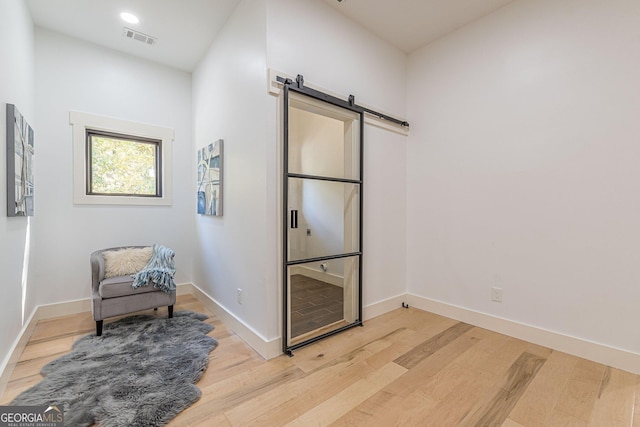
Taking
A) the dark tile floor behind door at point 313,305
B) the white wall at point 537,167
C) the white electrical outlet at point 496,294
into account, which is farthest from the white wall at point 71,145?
the white electrical outlet at point 496,294

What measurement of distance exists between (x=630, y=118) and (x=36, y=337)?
5109 mm

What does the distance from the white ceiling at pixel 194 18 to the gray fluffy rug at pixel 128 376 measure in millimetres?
3000

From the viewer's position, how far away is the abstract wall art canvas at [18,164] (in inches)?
74.7

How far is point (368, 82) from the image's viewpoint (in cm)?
290

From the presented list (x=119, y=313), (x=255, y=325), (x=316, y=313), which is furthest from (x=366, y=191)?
(x=119, y=313)

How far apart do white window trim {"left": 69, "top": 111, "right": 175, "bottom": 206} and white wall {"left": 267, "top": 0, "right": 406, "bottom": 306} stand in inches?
85.1

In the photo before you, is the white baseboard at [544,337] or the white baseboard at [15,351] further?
the white baseboard at [544,337]

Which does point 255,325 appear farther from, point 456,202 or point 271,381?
point 456,202

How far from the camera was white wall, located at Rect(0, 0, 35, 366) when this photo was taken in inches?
70.7

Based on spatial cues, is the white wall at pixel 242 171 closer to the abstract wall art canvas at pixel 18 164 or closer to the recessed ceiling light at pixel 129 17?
the recessed ceiling light at pixel 129 17

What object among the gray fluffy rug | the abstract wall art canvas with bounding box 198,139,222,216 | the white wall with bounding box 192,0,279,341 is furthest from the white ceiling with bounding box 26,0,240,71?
the gray fluffy rug

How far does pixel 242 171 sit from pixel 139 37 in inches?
80.1

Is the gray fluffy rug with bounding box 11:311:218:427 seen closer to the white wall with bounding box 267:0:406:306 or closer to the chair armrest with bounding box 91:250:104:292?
the chair armrest with bounding box 91:250:104:292

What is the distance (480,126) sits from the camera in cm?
271
